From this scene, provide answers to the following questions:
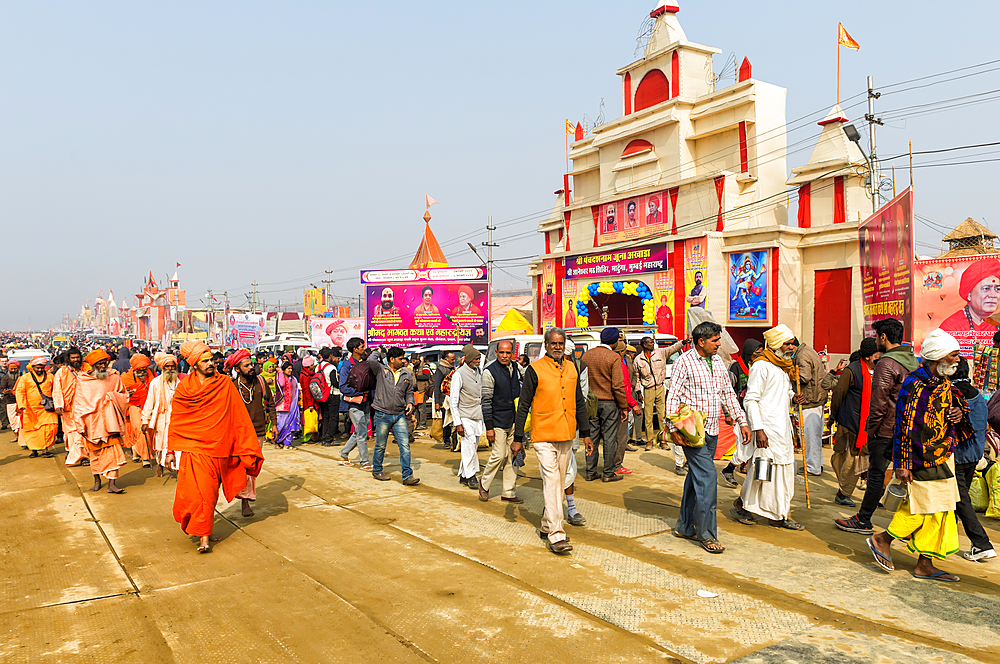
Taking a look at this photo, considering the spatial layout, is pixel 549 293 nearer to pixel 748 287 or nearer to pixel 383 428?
pixel 748 287

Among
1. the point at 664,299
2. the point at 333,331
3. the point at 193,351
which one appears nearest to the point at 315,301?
the point at 333,331

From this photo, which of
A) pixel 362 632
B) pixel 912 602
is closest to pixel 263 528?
pixel 362 632

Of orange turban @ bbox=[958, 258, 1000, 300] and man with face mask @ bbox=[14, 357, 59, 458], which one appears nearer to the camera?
man with face mask @ bbox=[14, 357, 59, 458]

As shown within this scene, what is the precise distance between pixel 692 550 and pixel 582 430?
1360mm

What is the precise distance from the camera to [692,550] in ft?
18.4

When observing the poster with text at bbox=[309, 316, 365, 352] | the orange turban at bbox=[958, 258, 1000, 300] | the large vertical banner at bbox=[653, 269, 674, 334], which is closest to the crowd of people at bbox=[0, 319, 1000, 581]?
the orange turban at bbox=[958, 258, 1000, 300]

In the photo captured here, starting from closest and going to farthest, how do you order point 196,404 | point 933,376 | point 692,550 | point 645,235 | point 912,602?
point 912,602
point 933,376
point 692,550
point 196,404
point 645,235

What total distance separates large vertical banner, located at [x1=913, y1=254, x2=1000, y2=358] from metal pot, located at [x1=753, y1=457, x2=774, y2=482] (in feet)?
42.0

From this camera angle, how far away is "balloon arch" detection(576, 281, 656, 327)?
27.2m

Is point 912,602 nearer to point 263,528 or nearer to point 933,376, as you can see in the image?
point 933,376

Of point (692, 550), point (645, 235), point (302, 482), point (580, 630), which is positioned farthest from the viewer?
point (645, 235)

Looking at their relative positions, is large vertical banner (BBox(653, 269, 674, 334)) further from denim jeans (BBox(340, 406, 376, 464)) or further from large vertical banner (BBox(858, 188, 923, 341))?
denim jeans (BBox(340, 406, 376, 464))

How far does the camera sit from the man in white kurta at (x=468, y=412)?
8.47m

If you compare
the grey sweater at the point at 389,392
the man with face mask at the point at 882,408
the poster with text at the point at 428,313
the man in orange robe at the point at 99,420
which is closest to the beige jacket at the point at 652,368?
the grey sweater at the point at 389,392
